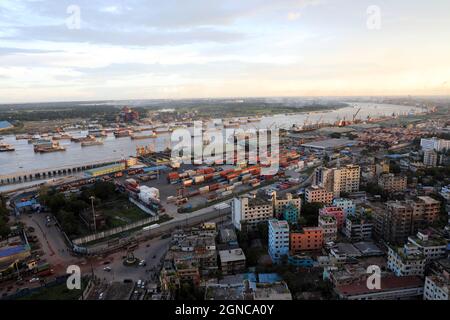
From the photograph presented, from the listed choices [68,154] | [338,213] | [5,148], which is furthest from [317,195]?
[5,148]

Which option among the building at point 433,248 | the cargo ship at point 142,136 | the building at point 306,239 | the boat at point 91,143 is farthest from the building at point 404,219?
the cargo ship at point 142,136

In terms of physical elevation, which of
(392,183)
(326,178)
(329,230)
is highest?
(326,178)

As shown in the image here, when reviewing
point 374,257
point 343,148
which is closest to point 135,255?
point 374,257

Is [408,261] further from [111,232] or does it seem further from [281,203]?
[111,232]

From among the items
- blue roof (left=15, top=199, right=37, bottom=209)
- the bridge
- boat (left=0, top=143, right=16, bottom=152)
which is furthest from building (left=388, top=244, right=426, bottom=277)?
boat (left=0, top=143, right=16, bottom=152)

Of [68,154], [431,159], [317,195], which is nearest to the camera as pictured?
[317,195]

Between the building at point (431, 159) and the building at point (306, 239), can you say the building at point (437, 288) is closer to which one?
the building at point (306, 239)

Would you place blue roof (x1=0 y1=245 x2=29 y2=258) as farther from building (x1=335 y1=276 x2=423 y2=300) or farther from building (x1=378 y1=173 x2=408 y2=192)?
building (x1=378 y1=173 x2=408 y2=192)
